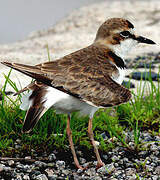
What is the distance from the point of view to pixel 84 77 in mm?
3662

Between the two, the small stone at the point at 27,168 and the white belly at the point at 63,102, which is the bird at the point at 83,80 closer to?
the white belly at the point at 63,102

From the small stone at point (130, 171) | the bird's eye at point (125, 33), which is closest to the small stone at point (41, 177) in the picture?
the small stone at point (130, 171)

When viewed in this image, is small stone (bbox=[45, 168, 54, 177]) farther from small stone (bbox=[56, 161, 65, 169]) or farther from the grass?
the grass

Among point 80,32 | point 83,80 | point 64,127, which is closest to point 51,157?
point 64,127

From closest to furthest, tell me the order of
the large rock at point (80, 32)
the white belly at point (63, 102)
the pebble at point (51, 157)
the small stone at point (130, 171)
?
the white belly at point (63, 102), the small stone at point (130, 171), the pebble at point (51, 157), the large rock at point (80, 32)

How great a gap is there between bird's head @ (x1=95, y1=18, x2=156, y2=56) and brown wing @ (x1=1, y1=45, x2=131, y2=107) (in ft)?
0.84

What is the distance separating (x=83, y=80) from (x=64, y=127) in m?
1.02

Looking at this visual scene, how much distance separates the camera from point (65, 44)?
10.7m

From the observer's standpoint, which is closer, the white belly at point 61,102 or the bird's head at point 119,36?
the white belly at point 61,102

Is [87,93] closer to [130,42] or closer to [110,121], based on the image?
[130,42]

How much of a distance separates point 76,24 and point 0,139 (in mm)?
9415

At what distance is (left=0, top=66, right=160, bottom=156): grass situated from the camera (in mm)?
4137

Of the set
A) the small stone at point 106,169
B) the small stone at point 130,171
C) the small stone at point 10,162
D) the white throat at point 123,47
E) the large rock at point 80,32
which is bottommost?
the small stone at point 130,171

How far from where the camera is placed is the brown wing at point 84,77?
11.6ft
